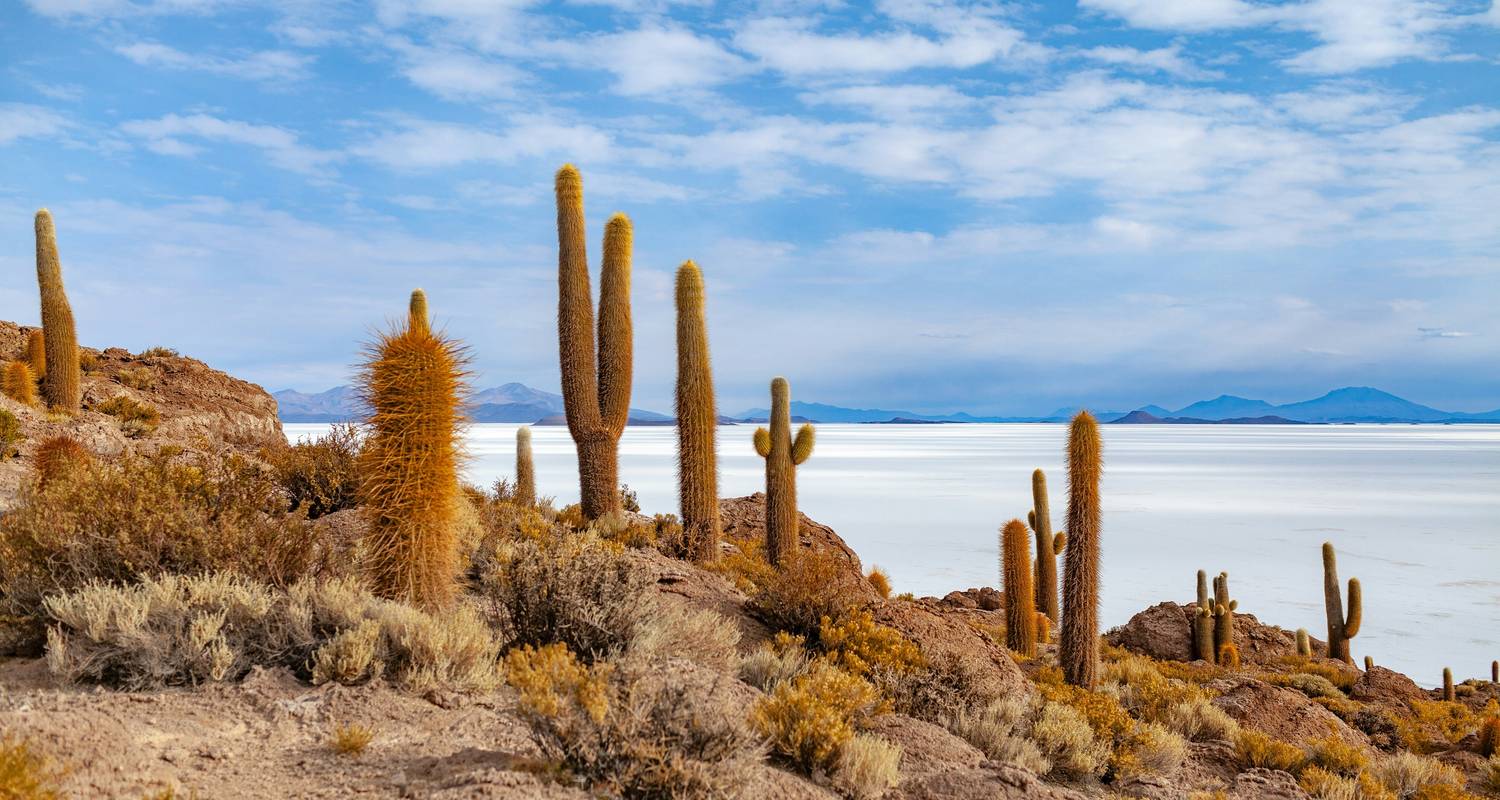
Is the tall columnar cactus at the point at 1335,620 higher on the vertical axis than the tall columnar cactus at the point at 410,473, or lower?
lower

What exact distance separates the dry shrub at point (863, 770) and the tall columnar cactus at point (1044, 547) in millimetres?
14208

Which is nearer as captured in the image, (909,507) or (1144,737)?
(1144,737)

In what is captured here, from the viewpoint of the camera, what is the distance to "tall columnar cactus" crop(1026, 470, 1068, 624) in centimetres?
1980

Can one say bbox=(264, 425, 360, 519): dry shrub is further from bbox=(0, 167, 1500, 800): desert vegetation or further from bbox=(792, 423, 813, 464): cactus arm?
bbox=(792, 423, 813, 464): cactus arm

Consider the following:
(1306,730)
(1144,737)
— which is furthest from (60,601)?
(1306,730)

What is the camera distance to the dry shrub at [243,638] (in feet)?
18.8

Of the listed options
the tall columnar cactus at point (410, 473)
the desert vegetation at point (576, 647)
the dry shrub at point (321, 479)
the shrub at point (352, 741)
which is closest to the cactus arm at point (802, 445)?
the desert vegetation at point (576, 647)

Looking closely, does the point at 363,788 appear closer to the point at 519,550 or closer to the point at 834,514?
the point at 519,550

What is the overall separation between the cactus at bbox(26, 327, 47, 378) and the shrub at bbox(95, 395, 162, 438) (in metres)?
1.42

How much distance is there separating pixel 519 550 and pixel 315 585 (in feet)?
5.15

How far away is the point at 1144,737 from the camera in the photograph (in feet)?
27.8

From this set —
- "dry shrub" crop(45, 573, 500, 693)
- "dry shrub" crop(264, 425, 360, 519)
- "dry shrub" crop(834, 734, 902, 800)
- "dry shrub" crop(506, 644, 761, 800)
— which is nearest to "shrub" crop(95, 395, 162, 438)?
"dry shrub" crop(264, 425, 360, 519)

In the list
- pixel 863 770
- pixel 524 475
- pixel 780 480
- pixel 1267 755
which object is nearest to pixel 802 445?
pixel 780 480

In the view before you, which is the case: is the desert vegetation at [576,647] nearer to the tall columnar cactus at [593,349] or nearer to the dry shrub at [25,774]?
the dry shrub at [25,774]
